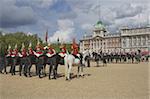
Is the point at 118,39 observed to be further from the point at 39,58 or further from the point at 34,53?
the point at 39,58

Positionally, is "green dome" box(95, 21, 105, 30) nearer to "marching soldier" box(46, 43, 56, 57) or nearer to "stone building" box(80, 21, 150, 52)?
"stone building" box(80, 21, 150, 52)

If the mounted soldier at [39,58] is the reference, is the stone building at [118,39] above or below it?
above

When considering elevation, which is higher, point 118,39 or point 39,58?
point 118,39

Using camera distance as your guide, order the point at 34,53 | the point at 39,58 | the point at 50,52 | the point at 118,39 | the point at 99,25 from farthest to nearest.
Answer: the point at 99,25 < the point at 118,39 < the point at 34,53 < the point at 39,58 < the point at 50,52

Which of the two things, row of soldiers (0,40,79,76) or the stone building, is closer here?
row of soldiers (0,40,79,76)

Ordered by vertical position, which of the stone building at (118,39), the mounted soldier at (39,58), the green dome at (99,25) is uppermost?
the green dome at (99,25)

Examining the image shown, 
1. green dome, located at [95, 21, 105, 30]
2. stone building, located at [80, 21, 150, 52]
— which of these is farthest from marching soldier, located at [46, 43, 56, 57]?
green dome, located at [95, 21, 105, 30]

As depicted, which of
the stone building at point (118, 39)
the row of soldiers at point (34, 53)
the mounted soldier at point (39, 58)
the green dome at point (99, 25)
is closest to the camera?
the row of soldiers at point (34, 53)

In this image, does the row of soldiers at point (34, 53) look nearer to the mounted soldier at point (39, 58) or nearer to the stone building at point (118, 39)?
the mounted soldier at point (39, 58)

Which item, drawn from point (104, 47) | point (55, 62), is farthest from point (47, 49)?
point (104, 47)

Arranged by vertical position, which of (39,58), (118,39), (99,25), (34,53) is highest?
(99,25)

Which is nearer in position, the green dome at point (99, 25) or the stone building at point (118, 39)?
the stone building at point (118, 39)

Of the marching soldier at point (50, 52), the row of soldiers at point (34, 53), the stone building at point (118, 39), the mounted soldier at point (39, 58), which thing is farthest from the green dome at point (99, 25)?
the marching soldier at point (50, 52)

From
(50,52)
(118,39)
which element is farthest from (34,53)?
(118,39)
